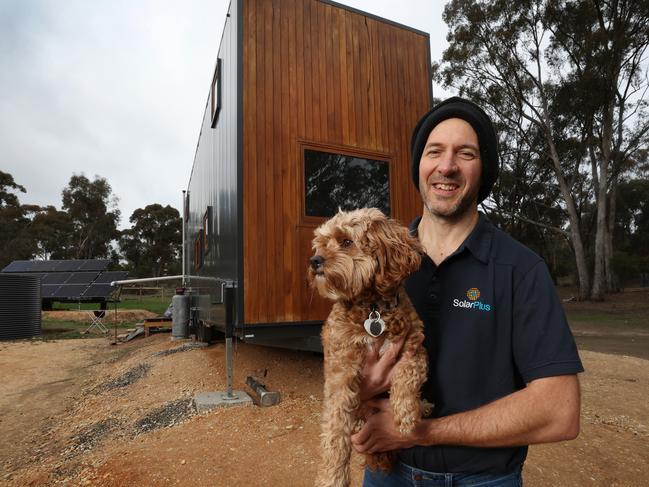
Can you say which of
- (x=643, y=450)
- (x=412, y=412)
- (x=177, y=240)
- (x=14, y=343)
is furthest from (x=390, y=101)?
(x=177, y=240)

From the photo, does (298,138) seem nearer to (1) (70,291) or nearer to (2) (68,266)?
(1) (70,291)

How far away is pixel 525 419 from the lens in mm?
1640

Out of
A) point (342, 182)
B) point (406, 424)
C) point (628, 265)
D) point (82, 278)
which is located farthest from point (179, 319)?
point (628, 265)

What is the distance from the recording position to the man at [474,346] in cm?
167

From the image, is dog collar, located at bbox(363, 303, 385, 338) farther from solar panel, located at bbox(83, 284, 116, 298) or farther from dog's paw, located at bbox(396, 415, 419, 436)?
solar panel, located at bbox(83, 284, 116, 298)

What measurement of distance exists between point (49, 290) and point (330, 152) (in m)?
22.0

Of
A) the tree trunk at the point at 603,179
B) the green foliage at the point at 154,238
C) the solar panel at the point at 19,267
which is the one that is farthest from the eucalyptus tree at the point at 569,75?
the green foliage at the point at 154,238

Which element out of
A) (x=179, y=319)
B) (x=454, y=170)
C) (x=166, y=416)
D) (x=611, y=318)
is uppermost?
(x=454, y=170)

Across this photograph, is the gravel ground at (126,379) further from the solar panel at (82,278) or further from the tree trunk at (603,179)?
the tree trunk at (603,179)

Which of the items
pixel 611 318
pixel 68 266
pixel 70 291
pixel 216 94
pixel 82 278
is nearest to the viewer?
pixel 216 94

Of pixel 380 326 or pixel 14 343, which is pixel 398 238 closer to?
pixel 380 326

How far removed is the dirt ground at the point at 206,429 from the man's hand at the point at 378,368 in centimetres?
269

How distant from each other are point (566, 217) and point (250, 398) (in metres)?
34.3

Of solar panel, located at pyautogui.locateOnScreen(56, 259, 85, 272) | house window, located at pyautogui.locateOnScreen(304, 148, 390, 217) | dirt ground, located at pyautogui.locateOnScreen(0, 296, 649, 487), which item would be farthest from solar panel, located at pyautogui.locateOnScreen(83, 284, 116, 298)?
house window, located at pyautogui.locateOnScreen(304, 148, 390, 217)
